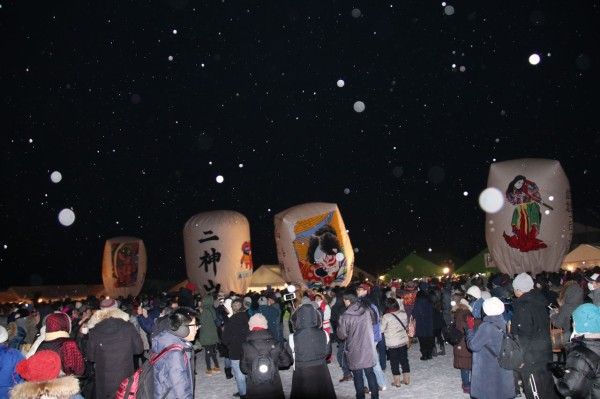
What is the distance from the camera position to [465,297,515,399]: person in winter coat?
5.60 meters

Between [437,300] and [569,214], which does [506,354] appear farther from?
[569,214]

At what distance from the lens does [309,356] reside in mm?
6449

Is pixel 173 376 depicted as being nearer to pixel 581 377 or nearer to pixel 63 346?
pixel 63 346

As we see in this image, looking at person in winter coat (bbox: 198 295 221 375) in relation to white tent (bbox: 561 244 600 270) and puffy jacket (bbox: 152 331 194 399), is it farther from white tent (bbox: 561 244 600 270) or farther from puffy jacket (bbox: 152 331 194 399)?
white tent (bbox: 561 244 600 270)

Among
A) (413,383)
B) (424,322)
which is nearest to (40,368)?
(413,383)

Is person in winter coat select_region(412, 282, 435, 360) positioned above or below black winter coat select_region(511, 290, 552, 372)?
below

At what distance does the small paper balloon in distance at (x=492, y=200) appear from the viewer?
68.1 feet

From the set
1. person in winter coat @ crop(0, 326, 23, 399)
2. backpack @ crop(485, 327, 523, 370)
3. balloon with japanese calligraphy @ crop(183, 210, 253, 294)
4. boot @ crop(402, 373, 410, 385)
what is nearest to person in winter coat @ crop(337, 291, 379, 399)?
boot @ crop(402, 373, 410, 385)

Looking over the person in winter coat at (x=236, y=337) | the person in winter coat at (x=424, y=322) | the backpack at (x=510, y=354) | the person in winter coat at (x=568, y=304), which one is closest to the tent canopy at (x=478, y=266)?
the person in winter coat at (x=424, y=322)

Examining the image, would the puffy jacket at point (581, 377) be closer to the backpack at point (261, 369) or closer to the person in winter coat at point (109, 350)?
the backpack at point (261, 369)

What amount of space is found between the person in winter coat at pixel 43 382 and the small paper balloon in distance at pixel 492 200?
63.7ft

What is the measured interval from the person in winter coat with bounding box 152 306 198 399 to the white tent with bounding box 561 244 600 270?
81.9ft

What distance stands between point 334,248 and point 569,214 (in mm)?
8814

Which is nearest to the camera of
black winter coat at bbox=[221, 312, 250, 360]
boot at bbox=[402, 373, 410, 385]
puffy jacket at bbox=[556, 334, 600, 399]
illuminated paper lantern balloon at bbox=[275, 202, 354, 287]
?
puffy jacket at bbox=[556, 334, 600, 399]
